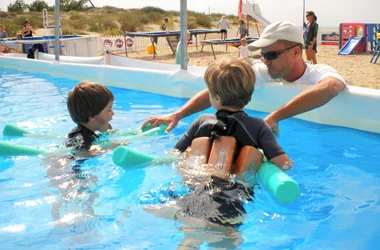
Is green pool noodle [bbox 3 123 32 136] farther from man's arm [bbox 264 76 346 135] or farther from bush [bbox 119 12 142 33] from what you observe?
bush [bbox 119 12 142 33]

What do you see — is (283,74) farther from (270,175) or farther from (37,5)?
(37,5)

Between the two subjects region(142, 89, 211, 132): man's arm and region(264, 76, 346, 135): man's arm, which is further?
region(142, 89, 211, 132): man's arm

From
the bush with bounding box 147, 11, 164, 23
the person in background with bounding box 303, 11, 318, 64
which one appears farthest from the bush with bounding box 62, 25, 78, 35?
the person in background with bounding box 303, 11, 318, 64

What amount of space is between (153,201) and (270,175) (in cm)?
68

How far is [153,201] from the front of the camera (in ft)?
7.73

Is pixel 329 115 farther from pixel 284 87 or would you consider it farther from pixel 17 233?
pixel 17 233

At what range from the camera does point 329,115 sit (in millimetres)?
4473

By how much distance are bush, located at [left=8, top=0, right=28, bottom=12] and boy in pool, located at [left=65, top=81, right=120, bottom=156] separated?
1623 inches

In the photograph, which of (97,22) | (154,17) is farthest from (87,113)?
(154,17)

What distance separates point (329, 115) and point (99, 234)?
3.02m

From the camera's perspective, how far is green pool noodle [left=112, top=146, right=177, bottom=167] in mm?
2340

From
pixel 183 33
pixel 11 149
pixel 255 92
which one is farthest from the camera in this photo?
pixel 183 33

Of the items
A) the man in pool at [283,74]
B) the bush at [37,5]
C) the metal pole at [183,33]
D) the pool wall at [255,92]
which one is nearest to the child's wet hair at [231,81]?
the man in pool at [283,74]

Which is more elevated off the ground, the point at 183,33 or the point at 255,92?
the point at 183,33
